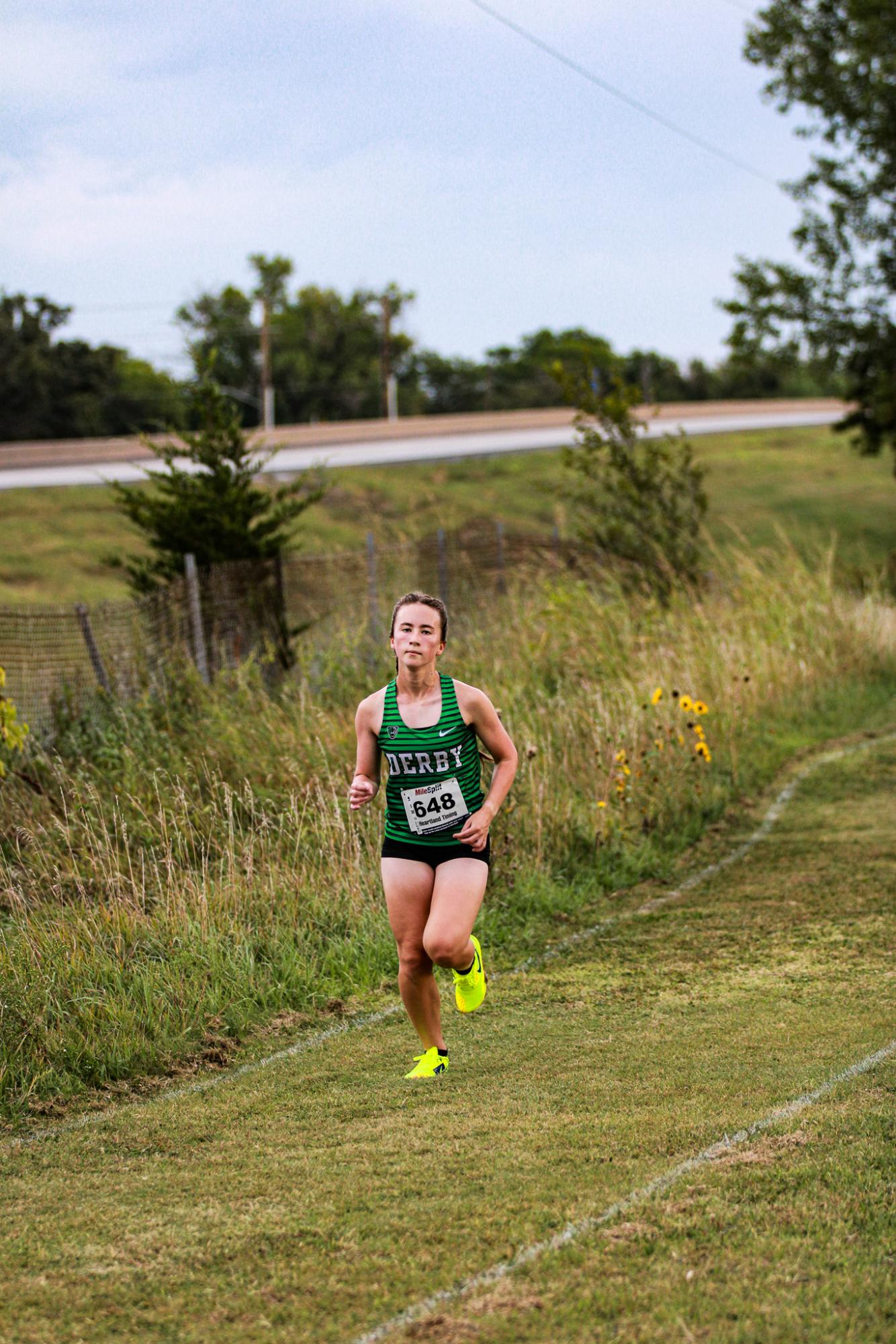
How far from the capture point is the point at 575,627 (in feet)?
47.2

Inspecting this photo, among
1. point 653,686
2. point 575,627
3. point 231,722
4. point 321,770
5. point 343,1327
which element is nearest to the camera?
point 343,1327

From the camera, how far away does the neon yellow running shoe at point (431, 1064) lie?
591 cm

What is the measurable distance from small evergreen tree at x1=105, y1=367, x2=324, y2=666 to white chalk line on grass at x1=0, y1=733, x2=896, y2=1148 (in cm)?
539

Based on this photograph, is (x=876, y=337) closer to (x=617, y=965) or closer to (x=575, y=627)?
(x=575, y=627)

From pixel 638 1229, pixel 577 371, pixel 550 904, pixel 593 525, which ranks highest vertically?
pixel 577 371

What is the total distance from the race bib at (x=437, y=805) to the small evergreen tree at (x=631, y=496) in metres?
13.2

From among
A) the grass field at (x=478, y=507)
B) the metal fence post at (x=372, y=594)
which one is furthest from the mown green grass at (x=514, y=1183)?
the grass field at (x=478, y=507)

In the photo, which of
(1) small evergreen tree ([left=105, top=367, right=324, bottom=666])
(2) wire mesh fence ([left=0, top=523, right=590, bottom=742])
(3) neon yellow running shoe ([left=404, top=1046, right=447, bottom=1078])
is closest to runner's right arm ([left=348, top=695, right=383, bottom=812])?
(3) neon yellow running shoe ([left=404, top=1046, right=447, bottom=1078])

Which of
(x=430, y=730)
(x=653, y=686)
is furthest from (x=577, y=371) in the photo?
(x=430, y=730)

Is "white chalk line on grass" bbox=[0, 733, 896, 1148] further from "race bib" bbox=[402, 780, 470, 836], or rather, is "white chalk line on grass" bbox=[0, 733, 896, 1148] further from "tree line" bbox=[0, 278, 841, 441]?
"tree line" bbox=[0, 278, 841, 441]

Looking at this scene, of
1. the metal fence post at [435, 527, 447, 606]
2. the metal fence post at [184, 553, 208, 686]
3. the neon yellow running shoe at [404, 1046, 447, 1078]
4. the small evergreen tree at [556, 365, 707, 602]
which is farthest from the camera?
the small evergreen tree at [556, 365, 707, 602]

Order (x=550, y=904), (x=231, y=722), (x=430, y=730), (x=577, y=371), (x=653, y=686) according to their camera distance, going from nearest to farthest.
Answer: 1. (x=430, y=730)
2. (x=550, y=904)
3. (x=231, y=722)
4. (x=653, y=686)
5. (x=577, y=371)

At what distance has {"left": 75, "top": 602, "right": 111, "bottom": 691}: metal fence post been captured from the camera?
474 inches

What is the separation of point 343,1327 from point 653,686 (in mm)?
9182
